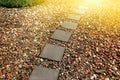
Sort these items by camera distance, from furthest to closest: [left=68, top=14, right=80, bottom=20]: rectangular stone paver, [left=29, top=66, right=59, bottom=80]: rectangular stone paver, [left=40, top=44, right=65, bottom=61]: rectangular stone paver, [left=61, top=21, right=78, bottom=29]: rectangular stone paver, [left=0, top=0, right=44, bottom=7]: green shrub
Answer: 1. [left=0, top=0, right=44, bottom=7]: green shrub
2. [left=68, top=14, right=80, bottom=20]: rectangular stone paver
3. [left=61, top=21, right=78, bottom=29]: rectangular stone paver
4. [left=40, top=44, right=65, bottom=61]: rectangular stone paver
5. [left=29, top=66, right=59, bottom=80]: rectangular stone paver

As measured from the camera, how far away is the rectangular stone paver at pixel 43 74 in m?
3.22

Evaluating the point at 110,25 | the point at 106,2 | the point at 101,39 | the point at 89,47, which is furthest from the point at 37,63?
the point at 106,2

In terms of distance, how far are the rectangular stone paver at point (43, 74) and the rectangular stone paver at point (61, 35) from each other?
1.10 m

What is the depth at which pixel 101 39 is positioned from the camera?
4500 millimetres

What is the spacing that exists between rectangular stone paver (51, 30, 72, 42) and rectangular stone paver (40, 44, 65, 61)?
353mm

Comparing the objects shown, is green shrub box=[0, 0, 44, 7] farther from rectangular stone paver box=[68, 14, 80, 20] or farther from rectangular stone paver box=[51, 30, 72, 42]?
rectangular stone paver box=[51, 30, 72, 42]

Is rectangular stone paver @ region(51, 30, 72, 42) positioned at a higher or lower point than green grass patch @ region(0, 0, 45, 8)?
lower

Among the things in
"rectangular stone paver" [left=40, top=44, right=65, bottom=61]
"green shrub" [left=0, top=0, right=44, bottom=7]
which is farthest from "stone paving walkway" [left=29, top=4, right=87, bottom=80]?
"green shrub" [left=0, top=0, right=44, bottom=7]

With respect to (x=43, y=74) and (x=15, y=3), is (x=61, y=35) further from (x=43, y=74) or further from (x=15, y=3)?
(x=15, y=3)

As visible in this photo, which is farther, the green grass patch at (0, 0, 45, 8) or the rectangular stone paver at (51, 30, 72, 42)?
the green grass patch at (0, 0, 45, 8)

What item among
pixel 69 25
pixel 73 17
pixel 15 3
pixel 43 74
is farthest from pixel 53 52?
pixel 15 3

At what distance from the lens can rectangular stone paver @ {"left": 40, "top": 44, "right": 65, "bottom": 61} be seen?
3.71 meters

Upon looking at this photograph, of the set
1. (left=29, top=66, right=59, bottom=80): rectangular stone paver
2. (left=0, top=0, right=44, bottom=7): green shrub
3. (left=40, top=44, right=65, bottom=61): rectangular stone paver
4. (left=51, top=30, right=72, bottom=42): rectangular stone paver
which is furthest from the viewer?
(left=0, top=0, right=44, bottom=7): green shrub

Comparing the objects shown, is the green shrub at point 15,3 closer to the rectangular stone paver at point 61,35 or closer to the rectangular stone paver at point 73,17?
the rectangular stone paver at point 73,17
